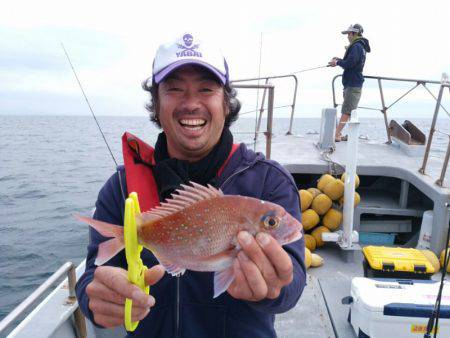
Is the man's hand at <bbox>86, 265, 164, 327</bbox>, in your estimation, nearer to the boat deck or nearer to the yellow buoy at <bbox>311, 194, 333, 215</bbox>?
the yellow buoy at <bbox>311, 194, 333, 215</bbox>

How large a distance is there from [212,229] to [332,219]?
4270 mm

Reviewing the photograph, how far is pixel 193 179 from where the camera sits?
91.6 inches

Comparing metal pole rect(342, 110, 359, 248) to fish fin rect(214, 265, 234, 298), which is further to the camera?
metal pole rect(342, 110, 359, 248)

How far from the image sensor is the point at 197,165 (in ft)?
7.59

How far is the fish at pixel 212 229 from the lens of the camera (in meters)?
1.68

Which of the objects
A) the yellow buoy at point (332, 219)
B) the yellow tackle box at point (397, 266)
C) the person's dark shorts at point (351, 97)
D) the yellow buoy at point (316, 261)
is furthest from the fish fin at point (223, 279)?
the person's dark shorts at point (351, 97)

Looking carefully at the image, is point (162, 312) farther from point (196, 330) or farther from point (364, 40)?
point (364, 40)

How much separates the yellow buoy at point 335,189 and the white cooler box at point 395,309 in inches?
86.8

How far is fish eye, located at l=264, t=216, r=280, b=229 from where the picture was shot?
5.54 ft

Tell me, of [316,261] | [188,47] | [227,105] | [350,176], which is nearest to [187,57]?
[188,47]

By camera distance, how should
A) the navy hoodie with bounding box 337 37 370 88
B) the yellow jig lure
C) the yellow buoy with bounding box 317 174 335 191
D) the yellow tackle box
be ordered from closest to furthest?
the yellow jig lure < the yellow tackle box < the yellow buoy with bounding box 317 174 335 191 < the navy hoodie with bounding box 337 37 370 88

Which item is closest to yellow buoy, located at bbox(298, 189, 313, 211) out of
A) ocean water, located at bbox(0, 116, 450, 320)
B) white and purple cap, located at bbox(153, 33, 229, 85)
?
ocean water, located at bbox(0, 116, 450, 320)

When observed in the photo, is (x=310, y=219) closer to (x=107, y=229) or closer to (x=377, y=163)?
(x=377, y=163)

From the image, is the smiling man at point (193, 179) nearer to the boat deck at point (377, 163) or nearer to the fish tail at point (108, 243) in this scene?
the fish tail at point (108, 243)
